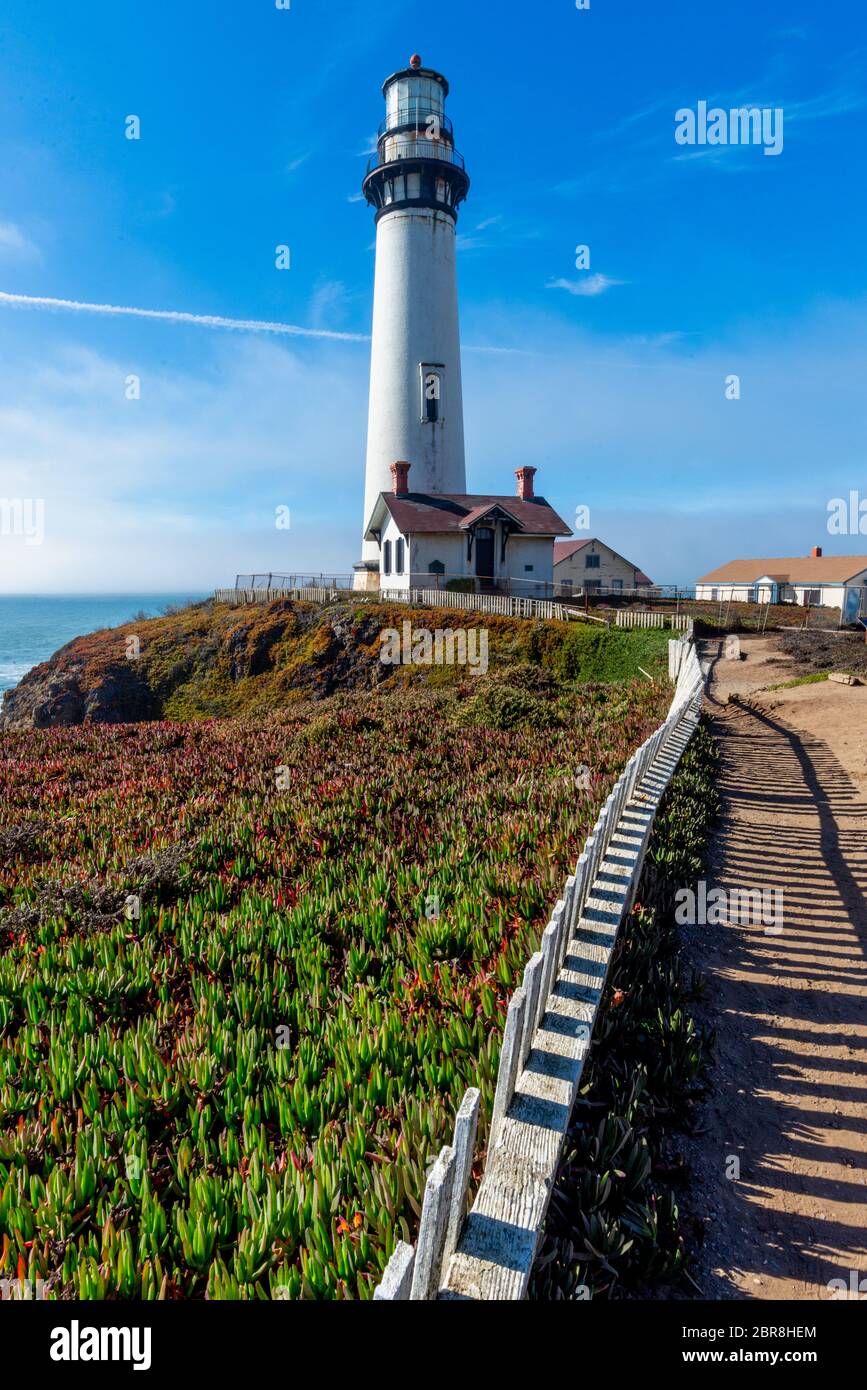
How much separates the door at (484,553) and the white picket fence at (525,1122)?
26.7 metres

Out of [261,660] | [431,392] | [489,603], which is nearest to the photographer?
[489,603]

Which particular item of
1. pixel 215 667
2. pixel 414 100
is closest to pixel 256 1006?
pixel 215 667

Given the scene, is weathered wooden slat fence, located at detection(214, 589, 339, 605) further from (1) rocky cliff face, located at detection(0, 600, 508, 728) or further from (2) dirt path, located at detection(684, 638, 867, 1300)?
(2) dirt path, located at detection(684, 638, 867, 1300)

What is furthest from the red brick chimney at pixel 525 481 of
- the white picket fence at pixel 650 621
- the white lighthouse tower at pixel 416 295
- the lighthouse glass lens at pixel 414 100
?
the lighthouse glass lens at pixel 414 100

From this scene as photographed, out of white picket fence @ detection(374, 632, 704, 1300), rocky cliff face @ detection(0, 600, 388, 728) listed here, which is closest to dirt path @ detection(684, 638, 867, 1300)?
white picket fence @ detection(374, 632, 704, 1300)

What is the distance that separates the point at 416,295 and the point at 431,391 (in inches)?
181

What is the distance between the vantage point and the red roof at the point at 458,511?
29531 millimetres

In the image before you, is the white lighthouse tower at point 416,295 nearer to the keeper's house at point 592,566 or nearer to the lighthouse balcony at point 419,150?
the lighthouse balcony at point 419,150

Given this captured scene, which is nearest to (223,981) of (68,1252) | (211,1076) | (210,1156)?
(211,1076)

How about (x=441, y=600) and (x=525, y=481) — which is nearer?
(x=441, y=600)

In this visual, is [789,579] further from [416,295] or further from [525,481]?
[416,295]

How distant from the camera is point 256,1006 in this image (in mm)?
4125
